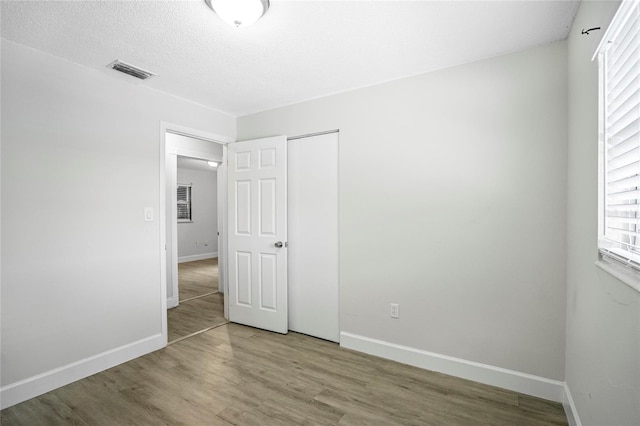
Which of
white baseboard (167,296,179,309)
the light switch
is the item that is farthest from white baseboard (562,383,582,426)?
white baseboard (167,296,179,309)

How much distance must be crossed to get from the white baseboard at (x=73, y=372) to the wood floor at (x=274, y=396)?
6 centimetres

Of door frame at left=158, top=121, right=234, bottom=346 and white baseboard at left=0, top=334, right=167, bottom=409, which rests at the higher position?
door frame at left=158, top=121, right=234, bottom=346

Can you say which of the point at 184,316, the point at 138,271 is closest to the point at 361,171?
the point at 138,271

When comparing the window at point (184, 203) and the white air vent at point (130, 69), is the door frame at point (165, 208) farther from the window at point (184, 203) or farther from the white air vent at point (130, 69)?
the window at point (184, 203)

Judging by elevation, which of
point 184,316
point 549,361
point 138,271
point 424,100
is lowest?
point 184,316

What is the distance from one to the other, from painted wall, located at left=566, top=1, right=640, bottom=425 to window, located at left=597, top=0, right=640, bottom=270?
80mm

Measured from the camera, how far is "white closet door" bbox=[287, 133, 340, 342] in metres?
3.12

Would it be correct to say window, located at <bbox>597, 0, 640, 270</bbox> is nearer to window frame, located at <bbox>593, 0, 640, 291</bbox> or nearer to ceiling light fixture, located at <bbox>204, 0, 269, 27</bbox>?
window frame, located at <bbox>593, 0, 640, 291</bbox>

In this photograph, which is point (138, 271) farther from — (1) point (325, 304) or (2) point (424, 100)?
(2) point (424, 100)

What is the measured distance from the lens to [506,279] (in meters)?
2.28

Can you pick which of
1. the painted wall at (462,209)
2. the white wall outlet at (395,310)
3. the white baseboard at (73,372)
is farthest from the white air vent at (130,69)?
the white wall outlet at (395,310)

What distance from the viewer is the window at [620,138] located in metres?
1.10

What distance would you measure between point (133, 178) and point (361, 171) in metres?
2.07

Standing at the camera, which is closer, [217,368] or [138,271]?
[217,368]
